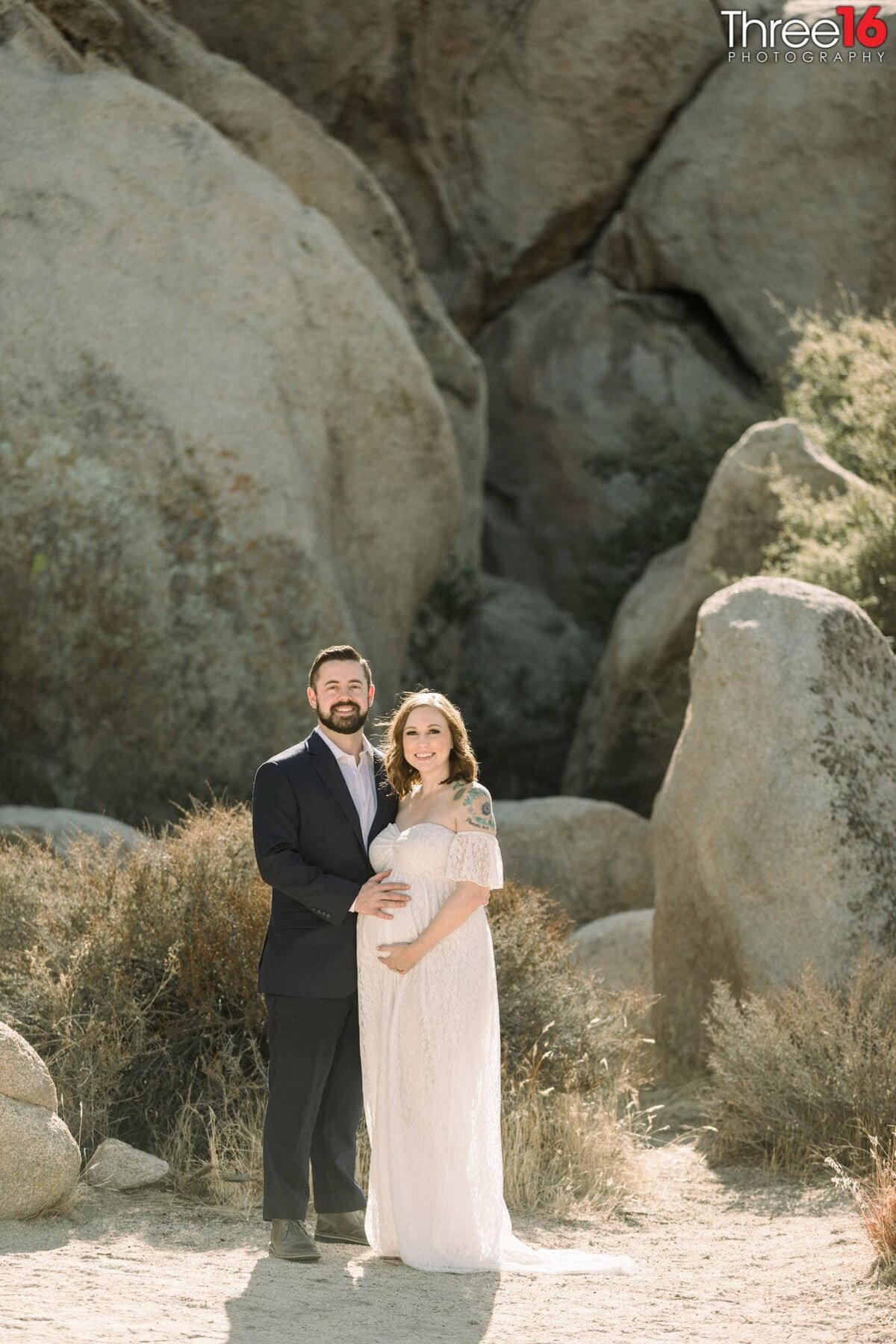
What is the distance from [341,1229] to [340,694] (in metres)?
1.79

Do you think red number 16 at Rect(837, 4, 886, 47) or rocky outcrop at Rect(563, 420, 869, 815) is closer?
rocky outcrop at Rect(563, 420, 869, 815)

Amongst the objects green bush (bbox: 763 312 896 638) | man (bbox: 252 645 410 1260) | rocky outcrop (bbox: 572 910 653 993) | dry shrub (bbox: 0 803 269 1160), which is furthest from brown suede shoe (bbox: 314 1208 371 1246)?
green bush (bbox: 763 312 896 638)

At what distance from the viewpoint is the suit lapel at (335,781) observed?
567 centimetres

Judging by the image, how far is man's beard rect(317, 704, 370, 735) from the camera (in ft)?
18.7

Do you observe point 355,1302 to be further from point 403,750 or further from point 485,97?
point 485,97

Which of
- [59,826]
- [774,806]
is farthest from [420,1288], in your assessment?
[59,826]

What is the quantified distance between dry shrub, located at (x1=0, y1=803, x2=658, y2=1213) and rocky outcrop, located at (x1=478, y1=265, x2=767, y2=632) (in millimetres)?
10409

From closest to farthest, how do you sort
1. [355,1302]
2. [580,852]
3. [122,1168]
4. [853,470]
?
[355,1302] → [122,1168] → [580,852] → [853,470]

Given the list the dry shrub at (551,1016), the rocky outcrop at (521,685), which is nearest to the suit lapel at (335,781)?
the dry shrub at (551,1016)

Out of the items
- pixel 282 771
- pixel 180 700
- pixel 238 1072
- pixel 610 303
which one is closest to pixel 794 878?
pixel 238 1072

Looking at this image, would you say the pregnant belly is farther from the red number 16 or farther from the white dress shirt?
the red number 16

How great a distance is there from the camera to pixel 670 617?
13492 mm

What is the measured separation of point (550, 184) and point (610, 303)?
4.82 feet

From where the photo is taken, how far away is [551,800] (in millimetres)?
11500
